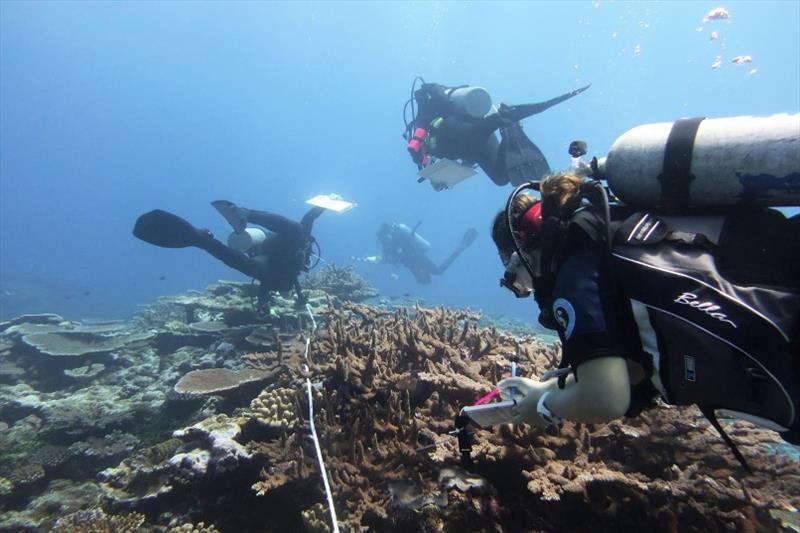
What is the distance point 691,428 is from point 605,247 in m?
2.53

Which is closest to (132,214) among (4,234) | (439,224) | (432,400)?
(4,234)

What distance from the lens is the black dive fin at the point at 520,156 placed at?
10641 millimetres

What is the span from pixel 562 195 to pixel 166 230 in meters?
10.5

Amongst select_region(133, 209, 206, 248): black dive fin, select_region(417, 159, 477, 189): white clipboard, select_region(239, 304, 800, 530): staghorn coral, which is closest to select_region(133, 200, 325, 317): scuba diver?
select_region(133, 209, 206, 248): black dive fin

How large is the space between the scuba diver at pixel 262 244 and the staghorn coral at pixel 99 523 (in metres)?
6.33

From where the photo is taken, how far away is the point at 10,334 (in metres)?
11.6

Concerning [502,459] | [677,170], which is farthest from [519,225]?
[502,459]

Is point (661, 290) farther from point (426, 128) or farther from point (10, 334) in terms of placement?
point (10, 334)

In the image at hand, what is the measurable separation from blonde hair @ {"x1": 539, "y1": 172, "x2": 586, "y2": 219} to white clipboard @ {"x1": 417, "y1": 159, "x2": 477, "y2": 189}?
8.74m

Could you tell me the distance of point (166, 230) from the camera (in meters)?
10.3

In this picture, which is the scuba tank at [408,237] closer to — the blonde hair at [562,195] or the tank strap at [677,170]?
the blonde hair at [562,195]

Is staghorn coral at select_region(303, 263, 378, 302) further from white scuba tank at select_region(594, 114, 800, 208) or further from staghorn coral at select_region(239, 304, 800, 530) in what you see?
white scuba tank at select_region(594, 114, 800, 208)

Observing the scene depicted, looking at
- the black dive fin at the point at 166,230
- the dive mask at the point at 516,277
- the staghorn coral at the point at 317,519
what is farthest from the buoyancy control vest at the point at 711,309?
the black dive fin at the point at 166,230

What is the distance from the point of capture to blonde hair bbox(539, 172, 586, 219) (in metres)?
2.22
